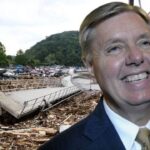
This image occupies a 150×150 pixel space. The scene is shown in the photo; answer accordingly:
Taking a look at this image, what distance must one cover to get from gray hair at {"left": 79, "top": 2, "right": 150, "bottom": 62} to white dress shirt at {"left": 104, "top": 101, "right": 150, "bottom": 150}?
428mm

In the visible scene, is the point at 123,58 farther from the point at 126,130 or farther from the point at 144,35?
the point at 126,130

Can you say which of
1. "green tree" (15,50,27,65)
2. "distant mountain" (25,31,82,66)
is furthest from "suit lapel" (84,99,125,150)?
"green tree" (15,50,27,65)

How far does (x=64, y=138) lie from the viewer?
2648 millimetres

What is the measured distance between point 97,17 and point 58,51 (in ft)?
453

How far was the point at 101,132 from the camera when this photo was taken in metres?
2.61

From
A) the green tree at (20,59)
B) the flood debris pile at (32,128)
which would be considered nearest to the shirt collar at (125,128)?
the flood debris pile at (32,128)

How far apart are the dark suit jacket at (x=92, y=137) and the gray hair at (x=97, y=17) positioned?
0.40 meters

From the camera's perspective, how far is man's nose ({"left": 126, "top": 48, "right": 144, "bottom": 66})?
96.9 inches

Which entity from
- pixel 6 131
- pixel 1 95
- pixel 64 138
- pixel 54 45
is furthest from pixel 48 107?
pixel 54 45

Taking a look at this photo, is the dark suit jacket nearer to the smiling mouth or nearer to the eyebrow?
the smiling mouth

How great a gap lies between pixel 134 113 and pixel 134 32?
1.57 ft

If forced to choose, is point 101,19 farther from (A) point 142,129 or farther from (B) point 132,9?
(A) point 142,129

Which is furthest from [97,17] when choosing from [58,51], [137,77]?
[58,51]

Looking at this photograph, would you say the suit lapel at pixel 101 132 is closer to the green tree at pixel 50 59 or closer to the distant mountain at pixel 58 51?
the distant mountain at pixel 58 51
